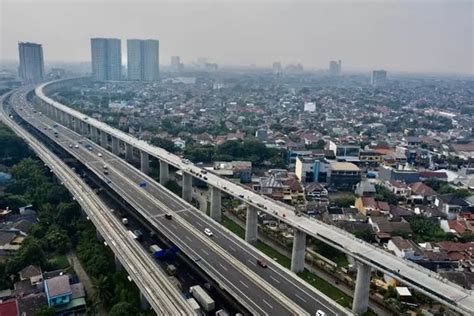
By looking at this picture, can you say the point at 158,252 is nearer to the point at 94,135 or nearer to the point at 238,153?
the point at 238,153

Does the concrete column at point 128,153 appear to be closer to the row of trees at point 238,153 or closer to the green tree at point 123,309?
the row of trees at point 238,153

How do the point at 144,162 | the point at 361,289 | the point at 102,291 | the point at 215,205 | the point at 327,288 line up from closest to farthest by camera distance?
the point at 361,289 < the point at 102,291 < the point at 327,288 < the point at 215,205 < the point at 144,162

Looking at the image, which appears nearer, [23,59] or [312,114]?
[312,114]

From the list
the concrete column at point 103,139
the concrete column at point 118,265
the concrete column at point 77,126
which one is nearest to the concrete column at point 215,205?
the concrete column at point 118,265

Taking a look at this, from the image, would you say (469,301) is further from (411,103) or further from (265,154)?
(411,103)

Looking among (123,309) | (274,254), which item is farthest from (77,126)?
(123,309)

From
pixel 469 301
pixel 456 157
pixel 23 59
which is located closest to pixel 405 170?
pixel 456 157
